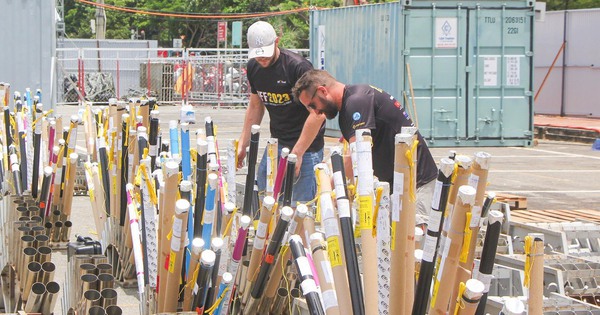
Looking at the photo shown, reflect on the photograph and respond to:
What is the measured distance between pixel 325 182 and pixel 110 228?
11.2 feet

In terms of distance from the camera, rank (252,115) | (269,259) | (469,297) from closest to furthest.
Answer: (469,297), (269,259), (252,115)

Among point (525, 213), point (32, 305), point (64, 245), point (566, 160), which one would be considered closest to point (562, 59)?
point (566, 160)

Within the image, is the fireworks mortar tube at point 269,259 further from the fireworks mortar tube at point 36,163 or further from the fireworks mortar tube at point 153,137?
the fireworks mortar tube at point 36,163

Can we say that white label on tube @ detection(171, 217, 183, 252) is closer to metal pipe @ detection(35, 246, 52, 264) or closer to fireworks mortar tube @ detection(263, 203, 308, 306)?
fireworks mortar tube @ detection(263, 203, 308, 306)

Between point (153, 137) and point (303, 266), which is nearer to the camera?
point (303, 266)

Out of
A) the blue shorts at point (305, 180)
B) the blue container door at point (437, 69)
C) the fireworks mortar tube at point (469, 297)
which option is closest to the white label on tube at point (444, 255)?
the fireworks mortar tube at point (469, 297)

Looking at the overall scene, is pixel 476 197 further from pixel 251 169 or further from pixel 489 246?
pixel 251 169

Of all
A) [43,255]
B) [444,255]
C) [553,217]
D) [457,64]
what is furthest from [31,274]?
[457,64]

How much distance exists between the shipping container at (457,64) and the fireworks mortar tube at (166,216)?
1281cm

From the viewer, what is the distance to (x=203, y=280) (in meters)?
4.25

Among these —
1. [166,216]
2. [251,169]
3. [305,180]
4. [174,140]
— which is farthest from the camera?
[305,180]

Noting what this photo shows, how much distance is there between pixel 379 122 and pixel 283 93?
148cm

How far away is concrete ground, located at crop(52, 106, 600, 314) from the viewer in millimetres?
9359

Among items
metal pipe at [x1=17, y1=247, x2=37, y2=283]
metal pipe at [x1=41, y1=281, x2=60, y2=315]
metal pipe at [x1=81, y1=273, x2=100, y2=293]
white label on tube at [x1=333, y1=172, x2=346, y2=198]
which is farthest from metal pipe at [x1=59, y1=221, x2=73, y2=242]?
white label on tube at [x1=333, y1=172, x2=346, y2=198]
